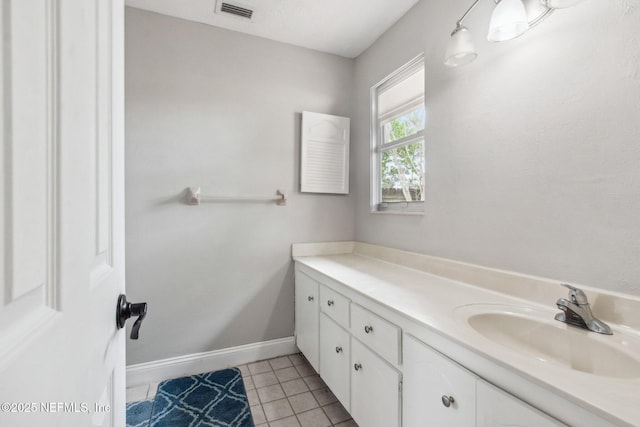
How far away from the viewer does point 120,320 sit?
0.63 m

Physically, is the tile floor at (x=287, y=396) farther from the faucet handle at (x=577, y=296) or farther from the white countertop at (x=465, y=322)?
the faucet handle at (x=577, y=296)

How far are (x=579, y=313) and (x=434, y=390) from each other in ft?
1.86

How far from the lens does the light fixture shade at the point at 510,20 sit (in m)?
1.09

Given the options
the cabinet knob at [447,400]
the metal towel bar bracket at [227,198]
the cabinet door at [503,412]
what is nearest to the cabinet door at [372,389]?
the cabinet knob at [447,400]

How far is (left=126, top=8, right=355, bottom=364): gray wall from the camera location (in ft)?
6.18

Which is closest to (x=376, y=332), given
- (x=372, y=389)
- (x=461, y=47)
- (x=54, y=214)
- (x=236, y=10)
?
(x=372, y=389)

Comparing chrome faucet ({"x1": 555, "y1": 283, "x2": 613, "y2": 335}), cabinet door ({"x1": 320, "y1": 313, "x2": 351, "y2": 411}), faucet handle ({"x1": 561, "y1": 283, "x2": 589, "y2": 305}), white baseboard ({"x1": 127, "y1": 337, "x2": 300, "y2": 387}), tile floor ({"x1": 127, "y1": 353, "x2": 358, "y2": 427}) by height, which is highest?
faucet handle ({"x1": 561, "y1": 283, "x2": 589, "y2": 305})

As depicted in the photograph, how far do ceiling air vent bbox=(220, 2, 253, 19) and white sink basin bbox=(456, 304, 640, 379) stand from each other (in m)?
2.22

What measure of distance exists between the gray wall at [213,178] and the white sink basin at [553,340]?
147 centimetres

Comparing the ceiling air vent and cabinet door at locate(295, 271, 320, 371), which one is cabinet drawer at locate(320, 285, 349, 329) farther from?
the ceiling air vent

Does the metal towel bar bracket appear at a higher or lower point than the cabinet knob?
higher

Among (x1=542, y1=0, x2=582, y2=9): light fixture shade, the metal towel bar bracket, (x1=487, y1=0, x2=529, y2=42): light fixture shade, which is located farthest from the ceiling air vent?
(x1=542, y1=0, x2=582, y2=9): light fixture shade

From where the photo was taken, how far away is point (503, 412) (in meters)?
0.74

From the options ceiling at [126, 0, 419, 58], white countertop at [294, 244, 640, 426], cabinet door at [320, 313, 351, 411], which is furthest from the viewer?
ceiling at [126, 0, 419, 58]
